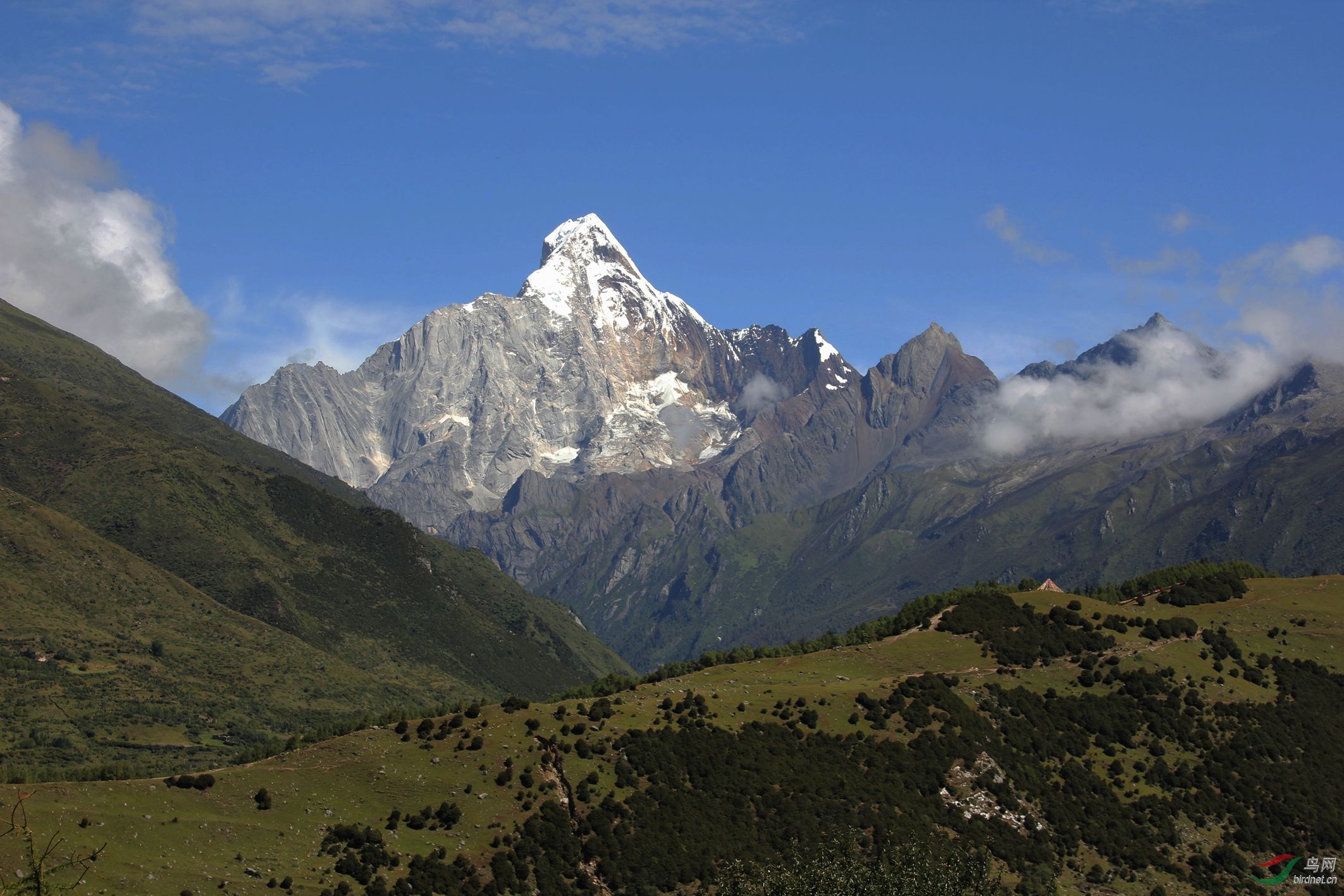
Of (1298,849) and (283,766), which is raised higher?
(283,766)

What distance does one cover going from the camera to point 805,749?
159375 millimetres

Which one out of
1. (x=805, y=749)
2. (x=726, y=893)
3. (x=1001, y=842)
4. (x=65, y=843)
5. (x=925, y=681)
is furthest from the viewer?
(x=925, y=681)

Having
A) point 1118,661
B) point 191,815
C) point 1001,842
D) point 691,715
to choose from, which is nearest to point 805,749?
point 691,715

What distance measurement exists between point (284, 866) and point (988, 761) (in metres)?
86.9

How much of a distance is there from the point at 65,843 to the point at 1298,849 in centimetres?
13274

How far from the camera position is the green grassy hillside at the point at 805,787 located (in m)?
120

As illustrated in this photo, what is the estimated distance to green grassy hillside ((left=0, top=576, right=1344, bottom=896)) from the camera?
4710 inches

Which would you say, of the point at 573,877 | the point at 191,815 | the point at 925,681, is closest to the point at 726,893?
the point at 573,877

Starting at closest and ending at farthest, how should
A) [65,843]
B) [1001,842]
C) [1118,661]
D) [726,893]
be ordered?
[65,843] → [726,893] → [1001,842] → [1118,661]

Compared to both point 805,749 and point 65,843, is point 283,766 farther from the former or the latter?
point 805,749

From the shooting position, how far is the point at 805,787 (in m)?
151

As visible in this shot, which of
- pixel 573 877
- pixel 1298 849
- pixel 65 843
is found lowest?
pixel 1298 849

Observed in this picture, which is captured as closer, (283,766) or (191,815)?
(191,815)

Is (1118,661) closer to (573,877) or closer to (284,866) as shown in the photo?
(573,877)
